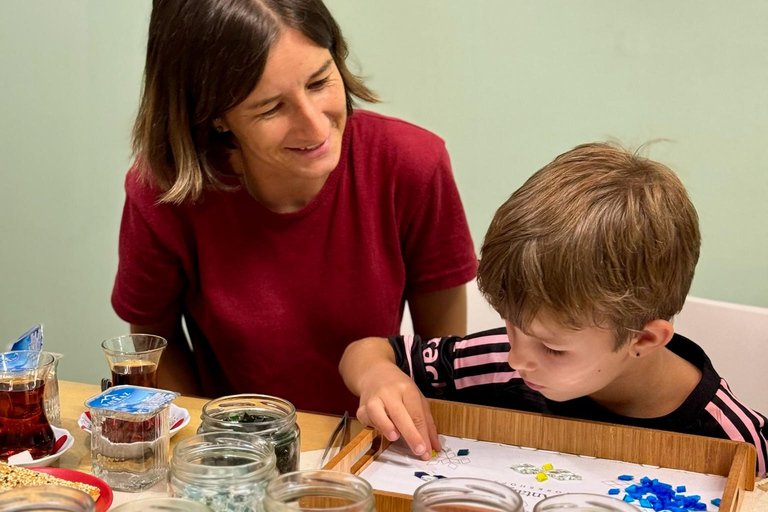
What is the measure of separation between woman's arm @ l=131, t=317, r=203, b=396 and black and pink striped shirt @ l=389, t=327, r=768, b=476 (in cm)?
A: 43

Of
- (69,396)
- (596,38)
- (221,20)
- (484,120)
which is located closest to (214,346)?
(69,396)

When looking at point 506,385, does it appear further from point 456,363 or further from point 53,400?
point 53,400

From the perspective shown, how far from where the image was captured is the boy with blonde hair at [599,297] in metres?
0.96

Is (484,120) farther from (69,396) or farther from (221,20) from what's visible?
(69,396)

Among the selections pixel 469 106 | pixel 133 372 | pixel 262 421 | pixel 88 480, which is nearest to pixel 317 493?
pixel 262 421

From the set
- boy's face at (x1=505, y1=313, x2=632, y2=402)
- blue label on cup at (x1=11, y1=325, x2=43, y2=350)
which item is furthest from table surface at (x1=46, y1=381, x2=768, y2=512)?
boy's face at (x1=505, y1=313, x2=632, y2=402)

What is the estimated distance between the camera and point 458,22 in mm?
2012

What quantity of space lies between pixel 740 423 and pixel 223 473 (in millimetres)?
621

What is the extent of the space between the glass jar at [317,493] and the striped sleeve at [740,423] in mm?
536

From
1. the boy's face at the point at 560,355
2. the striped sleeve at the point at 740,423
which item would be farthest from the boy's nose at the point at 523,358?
the striped sleeve at the point at 740,423

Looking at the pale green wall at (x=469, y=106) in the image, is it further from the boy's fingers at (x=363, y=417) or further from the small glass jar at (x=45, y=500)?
the small glass jar at (x=45, y=500)

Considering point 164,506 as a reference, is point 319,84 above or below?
above

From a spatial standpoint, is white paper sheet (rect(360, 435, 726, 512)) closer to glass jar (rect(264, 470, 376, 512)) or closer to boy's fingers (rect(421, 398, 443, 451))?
boy's fingers (rect(421, 398, 443, 451))

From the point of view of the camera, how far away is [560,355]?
1.01 meters
